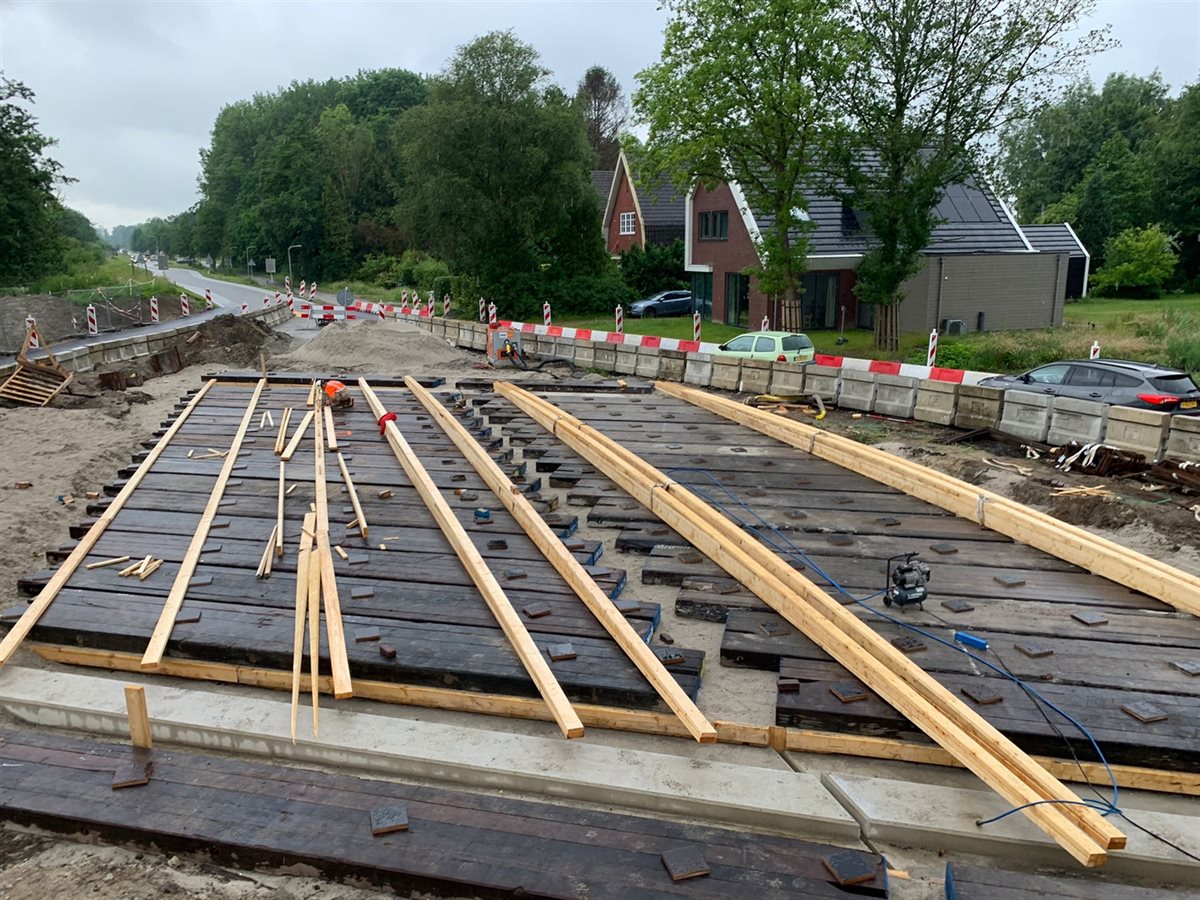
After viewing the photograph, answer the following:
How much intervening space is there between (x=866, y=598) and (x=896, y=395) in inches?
439

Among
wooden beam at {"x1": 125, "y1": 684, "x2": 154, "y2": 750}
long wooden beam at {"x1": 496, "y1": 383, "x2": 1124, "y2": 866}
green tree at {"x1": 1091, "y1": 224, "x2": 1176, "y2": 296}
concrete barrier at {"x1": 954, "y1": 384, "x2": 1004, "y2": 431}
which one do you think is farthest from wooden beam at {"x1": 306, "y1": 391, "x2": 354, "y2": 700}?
green tree at {"x1": 1091, "y1": 224, "x2": 1176, "y2": 296}

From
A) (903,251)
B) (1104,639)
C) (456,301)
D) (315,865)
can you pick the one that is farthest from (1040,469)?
(456,301)

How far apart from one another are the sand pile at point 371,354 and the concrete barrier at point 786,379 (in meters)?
10.1

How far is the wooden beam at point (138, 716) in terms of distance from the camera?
5.59 m

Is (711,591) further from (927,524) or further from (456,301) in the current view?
(456,301)

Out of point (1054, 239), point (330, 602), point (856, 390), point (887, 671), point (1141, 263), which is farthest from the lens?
point (1141, 263)

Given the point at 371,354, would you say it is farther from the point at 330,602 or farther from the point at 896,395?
the point at 330,602

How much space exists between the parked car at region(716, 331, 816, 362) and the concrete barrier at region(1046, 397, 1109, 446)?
27.4ft

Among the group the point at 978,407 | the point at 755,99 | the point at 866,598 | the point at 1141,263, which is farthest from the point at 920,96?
the point at 1141,263

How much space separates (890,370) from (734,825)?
14515 millimetres

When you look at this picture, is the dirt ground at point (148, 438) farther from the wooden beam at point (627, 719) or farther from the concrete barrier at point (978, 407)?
the concrete barrier at point (978, 407)

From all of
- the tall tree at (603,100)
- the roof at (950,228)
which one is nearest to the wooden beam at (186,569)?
the roof at (950,228)

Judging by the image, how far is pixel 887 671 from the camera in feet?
19.8

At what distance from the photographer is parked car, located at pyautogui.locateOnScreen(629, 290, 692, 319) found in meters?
41.8
